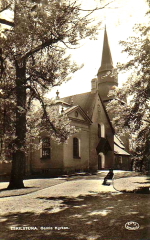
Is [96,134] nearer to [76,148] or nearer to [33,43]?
[76,148]

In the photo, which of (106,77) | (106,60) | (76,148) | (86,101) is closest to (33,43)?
(76,148)

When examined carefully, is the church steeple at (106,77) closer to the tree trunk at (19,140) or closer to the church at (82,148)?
the church at (82,148)

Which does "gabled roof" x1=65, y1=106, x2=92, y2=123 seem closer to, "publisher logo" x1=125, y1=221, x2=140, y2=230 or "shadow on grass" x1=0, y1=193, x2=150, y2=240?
"shadow on grass" x1=0, y1=193, x2=150, y2=240

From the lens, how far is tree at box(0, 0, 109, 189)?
8727mm

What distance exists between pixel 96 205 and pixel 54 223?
252cm

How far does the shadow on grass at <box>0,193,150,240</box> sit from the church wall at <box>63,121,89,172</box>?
16.5 metres

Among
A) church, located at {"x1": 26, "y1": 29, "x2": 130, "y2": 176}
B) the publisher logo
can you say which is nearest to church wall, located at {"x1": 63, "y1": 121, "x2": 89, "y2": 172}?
church, located at {"x1": 26, "y1": 29, "x2": 130, "y2": 176}

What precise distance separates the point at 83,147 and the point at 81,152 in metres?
0.71

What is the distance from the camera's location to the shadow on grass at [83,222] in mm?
5051

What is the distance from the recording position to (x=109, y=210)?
289 inches

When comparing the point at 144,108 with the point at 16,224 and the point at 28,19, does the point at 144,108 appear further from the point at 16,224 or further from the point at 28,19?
the point at 16,224

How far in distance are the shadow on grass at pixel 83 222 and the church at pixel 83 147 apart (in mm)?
11629

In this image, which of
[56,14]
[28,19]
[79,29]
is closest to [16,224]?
[28,19]

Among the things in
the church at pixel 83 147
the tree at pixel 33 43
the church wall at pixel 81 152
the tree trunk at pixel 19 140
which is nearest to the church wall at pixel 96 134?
the church at pixel 83 147
